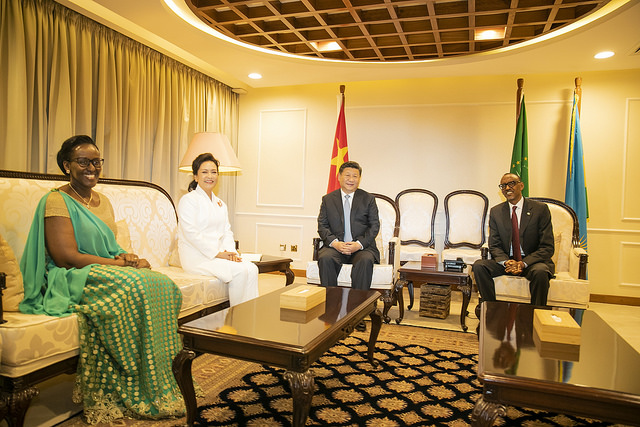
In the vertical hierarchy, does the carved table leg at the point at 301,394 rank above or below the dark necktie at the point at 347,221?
below

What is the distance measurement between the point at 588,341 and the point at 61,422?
2.41 meters

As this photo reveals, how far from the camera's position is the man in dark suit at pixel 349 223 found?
3857 mm

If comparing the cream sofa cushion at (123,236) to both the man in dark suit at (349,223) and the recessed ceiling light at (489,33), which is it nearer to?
the man in dark suit at (349,223)

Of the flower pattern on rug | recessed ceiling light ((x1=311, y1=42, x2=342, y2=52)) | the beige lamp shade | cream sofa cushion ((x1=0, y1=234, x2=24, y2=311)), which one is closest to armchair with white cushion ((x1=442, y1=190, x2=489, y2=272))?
recessed ceiling light ((x1=311, y1=42, x2=342, y2=52))

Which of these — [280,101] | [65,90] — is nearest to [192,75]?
[280,101]

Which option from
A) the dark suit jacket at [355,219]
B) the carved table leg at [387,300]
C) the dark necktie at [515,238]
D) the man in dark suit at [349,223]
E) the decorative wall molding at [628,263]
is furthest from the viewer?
the decorative wall molding at [628,263]

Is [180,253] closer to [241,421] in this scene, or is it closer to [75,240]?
[75,240]

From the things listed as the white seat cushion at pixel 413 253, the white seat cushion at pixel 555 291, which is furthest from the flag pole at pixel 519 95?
the white seat cushion at pixel 555 291

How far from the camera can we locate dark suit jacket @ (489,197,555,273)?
3613mm

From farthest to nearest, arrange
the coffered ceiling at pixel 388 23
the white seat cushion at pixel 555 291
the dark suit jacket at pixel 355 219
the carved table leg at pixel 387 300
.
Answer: the dark suit jacket at pixel 355 219
the carved table leg at pixel 387 300
the coffered ceiling at pixel 388 23
the white seat cushion at pixel 555 291

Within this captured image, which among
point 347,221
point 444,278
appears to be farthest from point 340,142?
point 444,278

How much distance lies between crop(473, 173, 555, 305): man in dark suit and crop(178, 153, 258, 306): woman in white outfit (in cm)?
190

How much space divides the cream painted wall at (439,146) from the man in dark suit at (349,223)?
189 cm

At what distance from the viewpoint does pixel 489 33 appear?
4.12m
